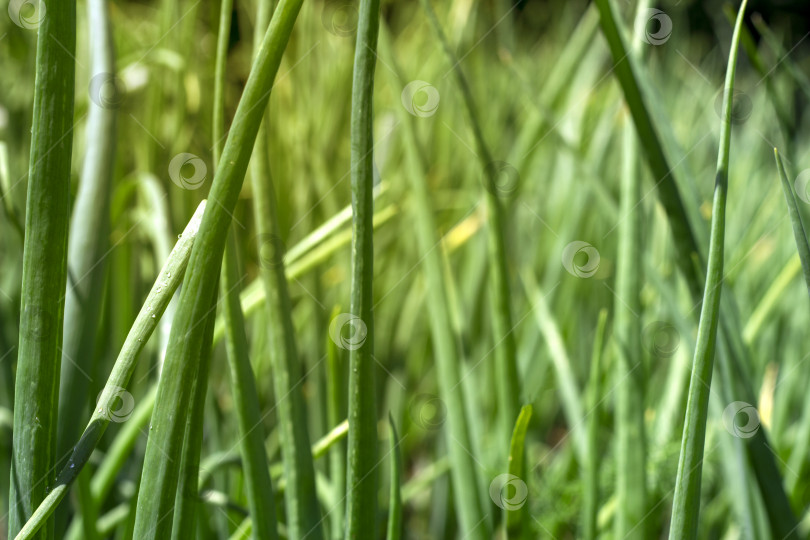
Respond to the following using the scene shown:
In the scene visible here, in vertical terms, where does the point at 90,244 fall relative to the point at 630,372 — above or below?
above

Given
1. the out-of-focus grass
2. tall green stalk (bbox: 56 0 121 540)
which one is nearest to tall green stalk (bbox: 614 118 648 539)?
the out-of-focus grass

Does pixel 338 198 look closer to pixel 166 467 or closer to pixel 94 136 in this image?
→ pixel 94 136

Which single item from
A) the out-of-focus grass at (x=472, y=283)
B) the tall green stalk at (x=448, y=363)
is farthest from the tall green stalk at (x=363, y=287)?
the tall green stalk at (x=448, y=363)

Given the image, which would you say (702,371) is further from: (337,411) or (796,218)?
(337,411)

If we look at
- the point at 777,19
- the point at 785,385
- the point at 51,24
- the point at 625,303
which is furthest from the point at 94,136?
the point at 777,19

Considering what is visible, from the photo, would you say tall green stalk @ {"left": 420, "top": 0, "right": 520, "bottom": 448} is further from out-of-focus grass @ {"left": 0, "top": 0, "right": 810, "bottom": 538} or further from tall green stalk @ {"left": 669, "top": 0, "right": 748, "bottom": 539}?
tall green stalk @ {"left": 669, "top": 0, "right": 748, "bottom": 539}

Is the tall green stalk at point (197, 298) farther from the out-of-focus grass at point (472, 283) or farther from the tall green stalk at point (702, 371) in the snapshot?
the tall green stalk at point (702, 371)

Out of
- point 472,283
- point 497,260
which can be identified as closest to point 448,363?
point 497,260
